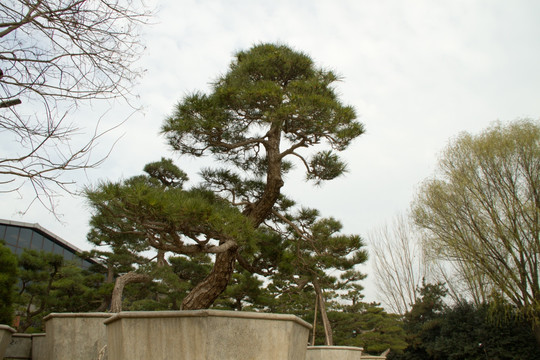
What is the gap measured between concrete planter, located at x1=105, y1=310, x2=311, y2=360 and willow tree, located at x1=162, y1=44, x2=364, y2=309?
1320mm

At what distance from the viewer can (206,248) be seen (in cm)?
293

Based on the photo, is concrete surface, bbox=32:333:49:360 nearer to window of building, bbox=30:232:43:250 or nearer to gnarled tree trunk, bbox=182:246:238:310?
gnarled tree trunk, bbox=182:246:238:310

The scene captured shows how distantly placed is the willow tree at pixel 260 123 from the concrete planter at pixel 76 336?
750 mm

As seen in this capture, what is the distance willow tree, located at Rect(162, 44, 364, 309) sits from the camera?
3600 millimetres

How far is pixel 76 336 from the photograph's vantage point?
9.50 ft

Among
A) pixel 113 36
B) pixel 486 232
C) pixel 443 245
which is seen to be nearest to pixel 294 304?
pixel 443 245

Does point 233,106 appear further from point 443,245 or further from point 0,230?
point 0,230

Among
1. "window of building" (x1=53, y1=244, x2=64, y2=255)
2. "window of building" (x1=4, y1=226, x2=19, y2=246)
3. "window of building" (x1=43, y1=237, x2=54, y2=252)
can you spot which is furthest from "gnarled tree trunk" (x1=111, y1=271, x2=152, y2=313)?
"window of building" (x1=53, y1=244, x2=64, y2=255)

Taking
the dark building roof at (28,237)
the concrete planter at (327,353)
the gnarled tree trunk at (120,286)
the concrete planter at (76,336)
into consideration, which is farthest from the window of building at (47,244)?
Answer: the concrete planter at (327,353)

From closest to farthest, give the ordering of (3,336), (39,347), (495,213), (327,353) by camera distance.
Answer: (3,336)
(39,347)
(327,353)
(495,213)

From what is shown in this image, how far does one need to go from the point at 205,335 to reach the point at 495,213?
26.4ft

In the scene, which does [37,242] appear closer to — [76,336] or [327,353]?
[76,336]

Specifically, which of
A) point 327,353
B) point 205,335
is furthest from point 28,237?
point 205,335

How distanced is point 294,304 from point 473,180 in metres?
5.01
